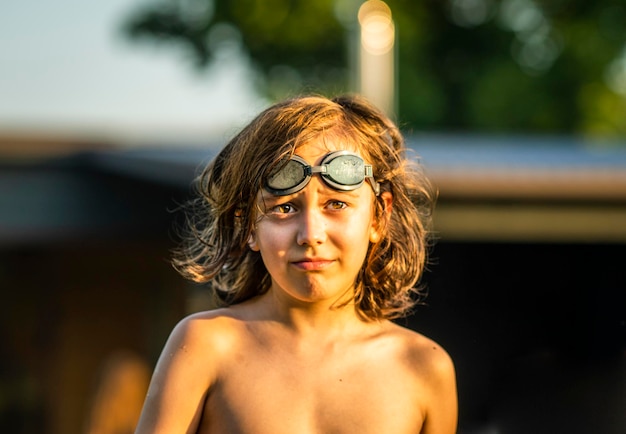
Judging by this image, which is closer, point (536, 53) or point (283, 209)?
point (283, 209)

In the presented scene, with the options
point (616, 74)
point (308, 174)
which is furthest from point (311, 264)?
point (616, 74)

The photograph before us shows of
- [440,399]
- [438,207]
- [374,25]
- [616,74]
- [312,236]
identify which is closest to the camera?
[312,236]

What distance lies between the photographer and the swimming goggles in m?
2.21

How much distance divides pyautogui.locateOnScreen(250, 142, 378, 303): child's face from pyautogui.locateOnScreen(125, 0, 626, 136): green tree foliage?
66.2 feet

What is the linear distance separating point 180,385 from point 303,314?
0.93ft

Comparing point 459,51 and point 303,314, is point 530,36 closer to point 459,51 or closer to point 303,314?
point 459,51

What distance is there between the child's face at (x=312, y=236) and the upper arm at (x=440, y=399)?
250 mm

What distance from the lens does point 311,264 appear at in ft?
7.22

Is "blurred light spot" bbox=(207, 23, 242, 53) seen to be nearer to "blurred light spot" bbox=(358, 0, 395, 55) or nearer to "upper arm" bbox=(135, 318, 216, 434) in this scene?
"blurred light spot" bbox=(358, 0, 395, 55)

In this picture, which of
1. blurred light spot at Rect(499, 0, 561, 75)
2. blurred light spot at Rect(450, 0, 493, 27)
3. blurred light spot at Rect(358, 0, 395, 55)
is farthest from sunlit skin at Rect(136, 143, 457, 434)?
blurred light spot at Rect(450, 0, 493, 27)

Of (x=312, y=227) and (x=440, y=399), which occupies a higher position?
(x=312, y=227)

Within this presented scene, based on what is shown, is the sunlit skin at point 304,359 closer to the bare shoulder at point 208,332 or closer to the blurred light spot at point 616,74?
the bare shoulder at point 208,332

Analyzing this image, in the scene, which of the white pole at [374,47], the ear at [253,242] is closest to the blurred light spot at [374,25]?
the white pole at [374,47]

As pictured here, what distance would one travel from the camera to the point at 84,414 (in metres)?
13.2
